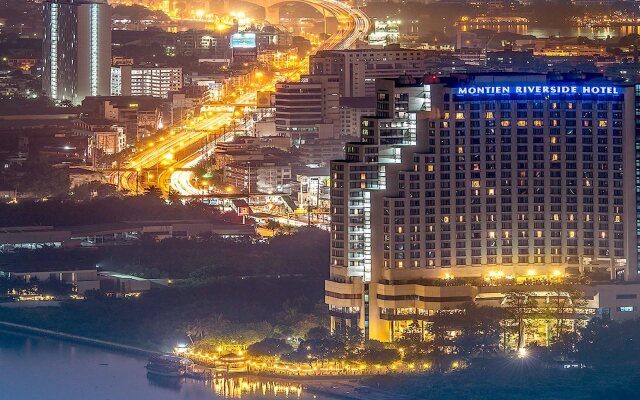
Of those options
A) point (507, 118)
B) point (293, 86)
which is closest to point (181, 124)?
point (293, 86)

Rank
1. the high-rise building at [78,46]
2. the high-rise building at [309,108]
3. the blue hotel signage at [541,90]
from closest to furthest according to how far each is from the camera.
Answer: the blue hotel signage at [541,90] < the high-rise building at [309,108] < the high-rise building at [78,46]

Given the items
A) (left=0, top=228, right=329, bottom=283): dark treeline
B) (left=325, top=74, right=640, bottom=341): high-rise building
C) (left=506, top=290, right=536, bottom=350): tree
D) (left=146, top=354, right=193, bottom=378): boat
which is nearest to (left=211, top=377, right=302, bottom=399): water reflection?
(left=146, top=354, right=193, bottom=378): boat

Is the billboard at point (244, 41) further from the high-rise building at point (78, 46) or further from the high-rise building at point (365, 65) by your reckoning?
the high-rise building at point (365, 65)

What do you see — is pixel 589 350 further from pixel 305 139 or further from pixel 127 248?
pixel 305 139

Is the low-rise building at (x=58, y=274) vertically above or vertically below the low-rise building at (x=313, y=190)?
below

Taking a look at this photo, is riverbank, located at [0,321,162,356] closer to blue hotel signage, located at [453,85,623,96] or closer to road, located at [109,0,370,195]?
blue hotel signage, located at [453,85,623,96]

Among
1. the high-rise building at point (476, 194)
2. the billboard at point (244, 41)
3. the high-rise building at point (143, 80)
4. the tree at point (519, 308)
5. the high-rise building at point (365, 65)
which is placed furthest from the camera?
the billboard at point (244, 41)

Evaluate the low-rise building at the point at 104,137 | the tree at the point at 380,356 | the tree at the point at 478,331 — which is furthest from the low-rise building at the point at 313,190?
the tree at the point at 380,356
